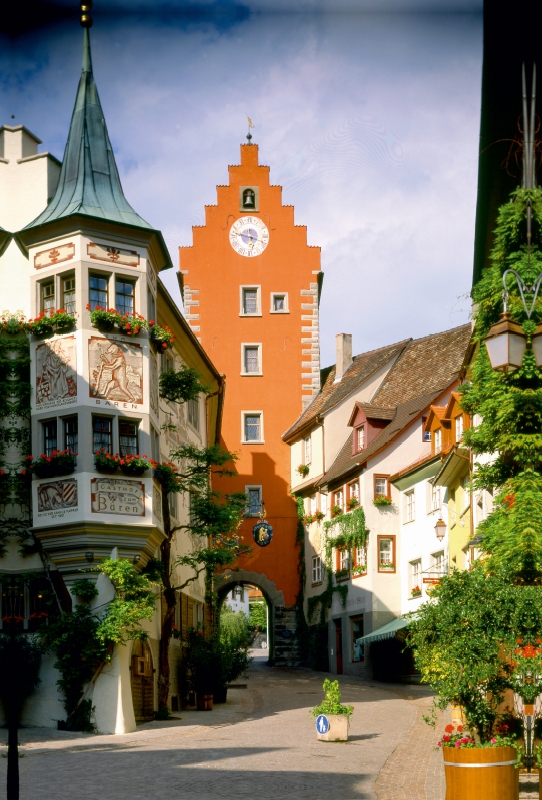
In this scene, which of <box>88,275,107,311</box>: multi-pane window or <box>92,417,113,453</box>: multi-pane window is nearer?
<box>92,417,113,453</box>: multi-pane window

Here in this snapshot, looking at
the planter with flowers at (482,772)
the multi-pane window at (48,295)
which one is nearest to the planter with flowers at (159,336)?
the multi-pane window at (48,295)

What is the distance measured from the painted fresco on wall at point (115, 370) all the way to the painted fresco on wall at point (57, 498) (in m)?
2.07

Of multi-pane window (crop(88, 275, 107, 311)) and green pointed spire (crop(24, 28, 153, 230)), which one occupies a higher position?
green pointed spire (crop(24, 28, 153, 230))

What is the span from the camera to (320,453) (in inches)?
2048

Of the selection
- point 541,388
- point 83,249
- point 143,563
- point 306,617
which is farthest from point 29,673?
point 306,617

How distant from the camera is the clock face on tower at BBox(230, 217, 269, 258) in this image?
5569 centimetres

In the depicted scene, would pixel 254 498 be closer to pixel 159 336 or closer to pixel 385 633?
pixel 385 633

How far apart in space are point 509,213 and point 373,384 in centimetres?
3383

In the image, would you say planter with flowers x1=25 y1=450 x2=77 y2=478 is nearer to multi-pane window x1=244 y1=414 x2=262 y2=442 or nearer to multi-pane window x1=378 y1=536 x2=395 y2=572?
multi-pane window x1=378 y1=536 x2=395 y2=572

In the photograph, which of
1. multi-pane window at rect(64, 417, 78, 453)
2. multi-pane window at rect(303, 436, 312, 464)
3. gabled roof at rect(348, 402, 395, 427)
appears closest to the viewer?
multi-pane window at rect(64, 417, 78, 453)

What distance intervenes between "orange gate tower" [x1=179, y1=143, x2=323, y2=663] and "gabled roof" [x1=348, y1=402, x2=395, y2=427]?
5.49 m

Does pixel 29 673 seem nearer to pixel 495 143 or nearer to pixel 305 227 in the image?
pixel 495 143

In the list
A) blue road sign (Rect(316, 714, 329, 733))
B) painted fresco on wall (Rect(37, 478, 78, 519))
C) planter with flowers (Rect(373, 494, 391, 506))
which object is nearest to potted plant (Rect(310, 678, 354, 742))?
blue road sign (Rect(316, 714, 329, 733))

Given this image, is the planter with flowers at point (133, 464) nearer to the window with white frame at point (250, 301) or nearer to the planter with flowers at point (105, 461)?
the planter with flowers at point (105, 461)
